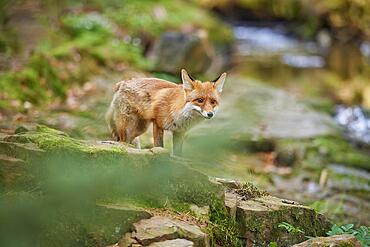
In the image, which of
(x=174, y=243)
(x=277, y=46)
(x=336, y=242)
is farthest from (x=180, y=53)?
(x=174, y=243)

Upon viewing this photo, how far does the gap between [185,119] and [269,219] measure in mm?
1696

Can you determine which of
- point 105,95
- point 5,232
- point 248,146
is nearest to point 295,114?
point 248,146

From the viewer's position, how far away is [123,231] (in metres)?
5.51

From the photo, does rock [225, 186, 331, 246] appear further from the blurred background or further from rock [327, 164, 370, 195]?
rock [327, 164, 370, 195]

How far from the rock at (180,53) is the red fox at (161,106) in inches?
390

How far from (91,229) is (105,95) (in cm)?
898

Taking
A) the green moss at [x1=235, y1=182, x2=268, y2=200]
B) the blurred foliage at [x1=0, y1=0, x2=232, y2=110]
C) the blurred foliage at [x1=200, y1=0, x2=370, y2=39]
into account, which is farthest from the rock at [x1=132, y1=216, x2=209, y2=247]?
the blurred foliage at [x1=200, y1=0, x2=370, y2=39]

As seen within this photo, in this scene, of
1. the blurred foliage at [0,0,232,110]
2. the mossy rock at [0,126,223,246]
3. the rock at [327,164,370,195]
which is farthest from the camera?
the blurred foliage at [0,0,232,110]

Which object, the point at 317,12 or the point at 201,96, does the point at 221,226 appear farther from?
the point at 317,12

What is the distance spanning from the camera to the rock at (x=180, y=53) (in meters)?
18.4

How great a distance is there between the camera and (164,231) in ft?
17.9

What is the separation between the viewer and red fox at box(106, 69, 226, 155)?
23.4ft

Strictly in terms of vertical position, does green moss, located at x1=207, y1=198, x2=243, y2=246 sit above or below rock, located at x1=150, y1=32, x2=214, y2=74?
below

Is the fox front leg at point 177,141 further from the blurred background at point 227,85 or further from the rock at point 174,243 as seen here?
the rock at point 174,243
